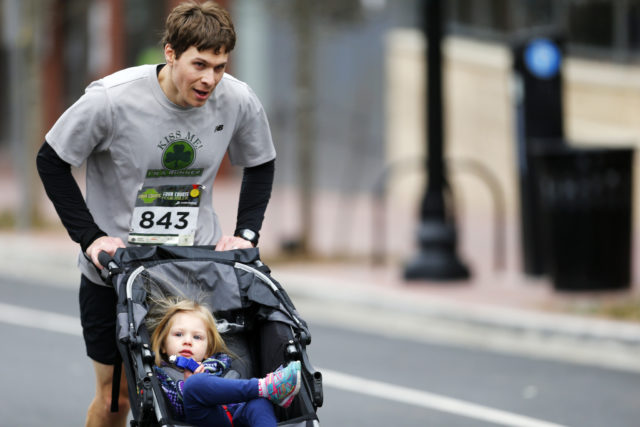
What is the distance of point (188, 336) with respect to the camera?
4.88 m

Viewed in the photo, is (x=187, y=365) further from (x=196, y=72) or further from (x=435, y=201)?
(x=435, y=201)

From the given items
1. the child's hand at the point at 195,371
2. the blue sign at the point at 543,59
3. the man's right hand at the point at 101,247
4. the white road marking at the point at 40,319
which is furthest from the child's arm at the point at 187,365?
the blue sign at the point at 543,59

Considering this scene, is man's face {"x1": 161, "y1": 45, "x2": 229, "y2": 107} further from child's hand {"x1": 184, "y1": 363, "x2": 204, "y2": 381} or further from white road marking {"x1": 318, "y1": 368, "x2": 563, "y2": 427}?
white road marking {"x1": 318, "y1": 368, "x2": 563, "y2": 427}

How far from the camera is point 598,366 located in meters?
8.90

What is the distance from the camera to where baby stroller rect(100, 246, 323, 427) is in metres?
4.67

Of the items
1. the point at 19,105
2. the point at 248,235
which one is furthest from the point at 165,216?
the point at 19,105

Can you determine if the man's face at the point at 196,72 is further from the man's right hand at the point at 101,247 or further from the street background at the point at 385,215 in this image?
the street background at the point at 385,215

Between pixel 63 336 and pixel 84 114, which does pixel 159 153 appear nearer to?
pixel 84 114

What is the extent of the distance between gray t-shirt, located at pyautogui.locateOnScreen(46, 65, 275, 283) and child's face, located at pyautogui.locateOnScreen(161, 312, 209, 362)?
1.48 feet

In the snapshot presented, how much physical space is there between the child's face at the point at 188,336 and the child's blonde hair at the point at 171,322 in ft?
0.07

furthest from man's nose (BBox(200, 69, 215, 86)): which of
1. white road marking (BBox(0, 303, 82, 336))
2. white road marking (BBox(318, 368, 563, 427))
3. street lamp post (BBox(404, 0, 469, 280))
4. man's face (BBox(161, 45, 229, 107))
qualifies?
street lamp post (BBox(404, 0, 469, 280))

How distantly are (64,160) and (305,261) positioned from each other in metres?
8.28

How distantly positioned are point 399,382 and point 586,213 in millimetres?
2928

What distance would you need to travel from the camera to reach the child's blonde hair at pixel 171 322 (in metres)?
4.91
